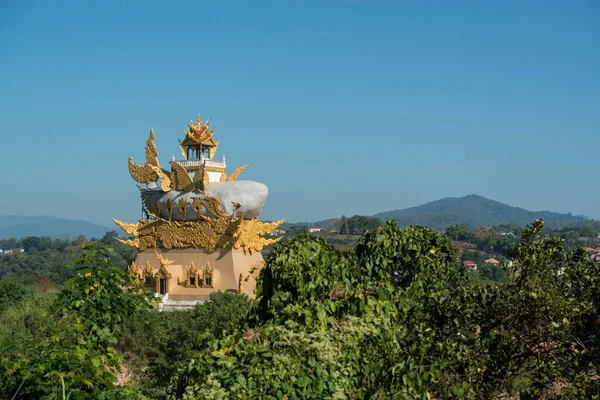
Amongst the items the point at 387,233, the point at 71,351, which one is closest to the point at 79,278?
the point at 71,351

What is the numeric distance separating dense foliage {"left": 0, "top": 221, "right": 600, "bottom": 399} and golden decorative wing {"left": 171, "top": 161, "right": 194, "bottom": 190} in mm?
13079

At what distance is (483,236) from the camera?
91.7 meters

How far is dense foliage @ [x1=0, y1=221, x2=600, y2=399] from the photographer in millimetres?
6191

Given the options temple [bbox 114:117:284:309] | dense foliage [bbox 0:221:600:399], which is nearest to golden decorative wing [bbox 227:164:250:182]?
temple [bbox 114:117:284:309]

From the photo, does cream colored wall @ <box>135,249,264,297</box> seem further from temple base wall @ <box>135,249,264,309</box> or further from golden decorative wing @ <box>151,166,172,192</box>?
golden decorative wing @ <box>151,166,172,192</box>

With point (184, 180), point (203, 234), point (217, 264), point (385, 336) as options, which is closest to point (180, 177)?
point (184, 180)

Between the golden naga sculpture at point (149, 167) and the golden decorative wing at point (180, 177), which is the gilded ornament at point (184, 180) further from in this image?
the golden naga sculpture at point (149, 167)

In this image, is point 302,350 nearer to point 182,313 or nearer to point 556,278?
point 556,278

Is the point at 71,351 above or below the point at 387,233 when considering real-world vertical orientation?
below

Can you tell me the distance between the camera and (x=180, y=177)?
71.8ft

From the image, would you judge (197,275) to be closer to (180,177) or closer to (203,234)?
(203,234)

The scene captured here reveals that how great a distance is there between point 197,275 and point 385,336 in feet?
49.9

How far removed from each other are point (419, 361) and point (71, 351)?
Result: 299 cm

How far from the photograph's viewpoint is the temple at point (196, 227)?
21453 mm
